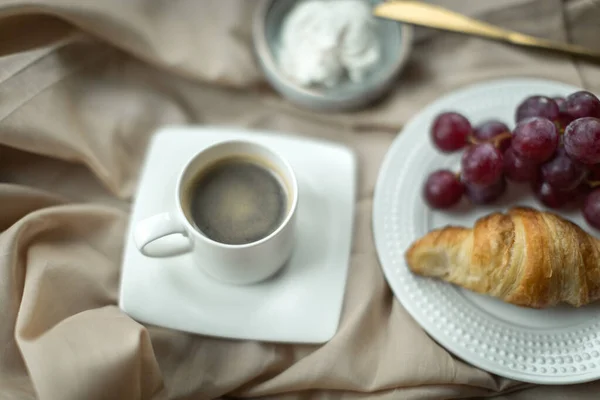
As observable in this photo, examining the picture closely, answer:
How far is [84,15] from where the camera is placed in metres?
0.89

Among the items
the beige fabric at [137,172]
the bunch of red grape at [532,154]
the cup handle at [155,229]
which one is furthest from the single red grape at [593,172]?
the cup handle at [155,229]

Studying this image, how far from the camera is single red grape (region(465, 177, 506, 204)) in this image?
0.82 metres

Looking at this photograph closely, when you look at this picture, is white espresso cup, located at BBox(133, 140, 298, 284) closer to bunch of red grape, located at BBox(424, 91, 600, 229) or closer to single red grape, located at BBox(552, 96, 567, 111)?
bunch of red grape, located at BBox(424, 91, 600, 229)

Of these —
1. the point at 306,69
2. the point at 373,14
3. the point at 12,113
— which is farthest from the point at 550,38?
the point at 12,113

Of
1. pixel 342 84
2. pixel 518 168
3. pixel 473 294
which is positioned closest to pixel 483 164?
pixel 518 168

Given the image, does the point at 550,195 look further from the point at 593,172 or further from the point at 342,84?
the point at 342,84

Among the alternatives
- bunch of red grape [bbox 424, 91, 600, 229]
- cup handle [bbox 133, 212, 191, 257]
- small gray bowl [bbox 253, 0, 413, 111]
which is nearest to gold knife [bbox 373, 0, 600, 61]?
small gray bowl [bbox 253, 0, 413, 111]

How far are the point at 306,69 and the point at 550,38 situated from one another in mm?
410

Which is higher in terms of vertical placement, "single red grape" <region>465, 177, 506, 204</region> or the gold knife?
the gold knife

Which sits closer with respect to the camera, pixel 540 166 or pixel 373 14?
pixel 540 166

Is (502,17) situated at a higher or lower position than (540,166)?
higher

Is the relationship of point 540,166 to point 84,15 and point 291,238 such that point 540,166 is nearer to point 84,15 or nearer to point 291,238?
point 291,238

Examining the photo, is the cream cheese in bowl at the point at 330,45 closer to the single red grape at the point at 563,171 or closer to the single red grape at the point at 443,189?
the single red grape at the point at 443,189

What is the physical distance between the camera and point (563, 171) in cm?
75
